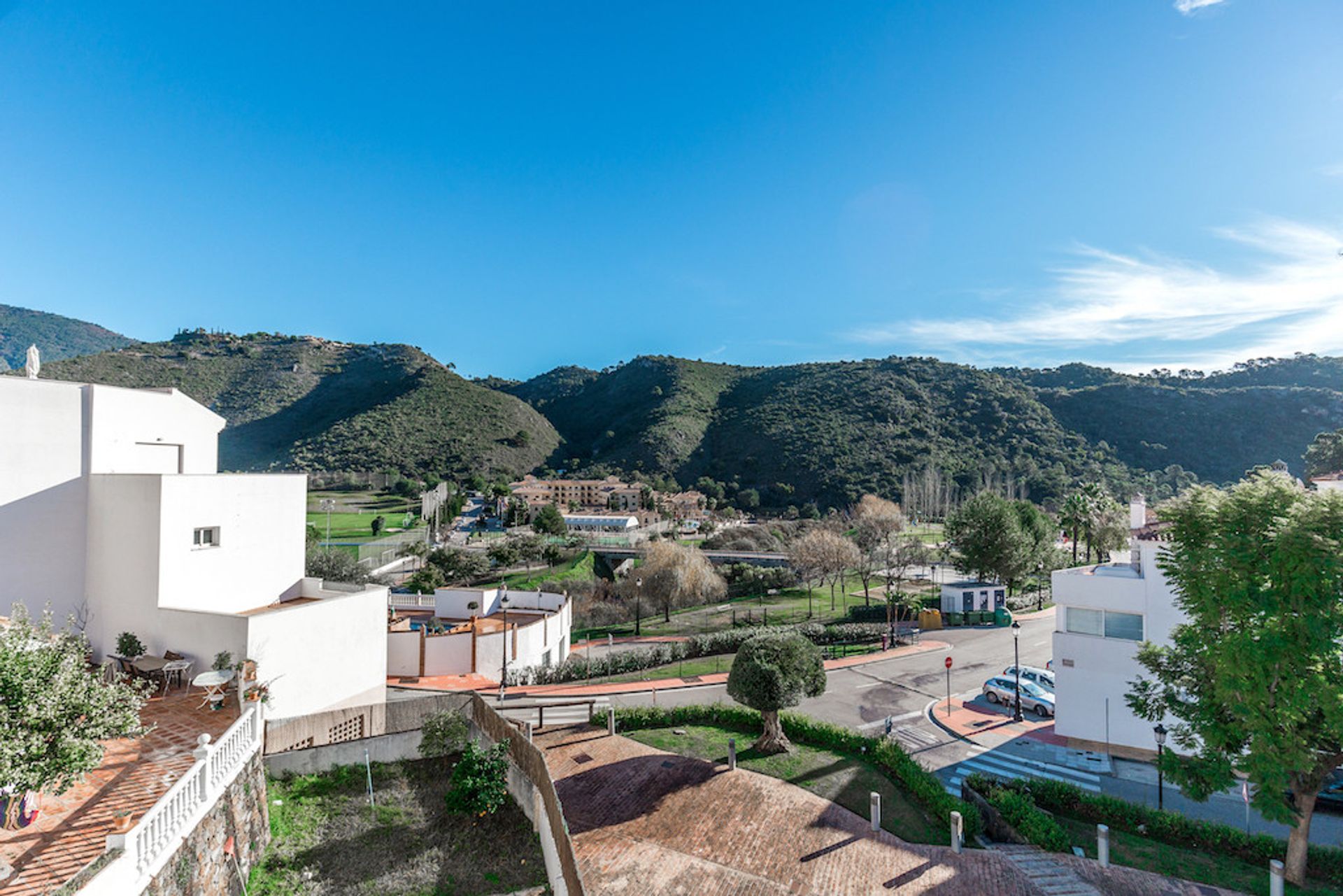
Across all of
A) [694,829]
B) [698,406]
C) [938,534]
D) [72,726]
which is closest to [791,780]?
[694,829]

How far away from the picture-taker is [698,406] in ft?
375

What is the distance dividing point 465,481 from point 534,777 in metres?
77.8

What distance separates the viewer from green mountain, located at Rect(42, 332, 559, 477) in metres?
80.6

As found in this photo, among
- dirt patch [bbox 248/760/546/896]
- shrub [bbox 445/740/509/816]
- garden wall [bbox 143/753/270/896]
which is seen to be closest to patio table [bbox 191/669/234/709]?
garden wall [bbox 143/753/270/896]

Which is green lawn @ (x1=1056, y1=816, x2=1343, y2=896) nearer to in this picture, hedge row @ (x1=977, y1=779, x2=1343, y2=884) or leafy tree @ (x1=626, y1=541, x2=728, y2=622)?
hedge row @ (x1=977, y1=779, x2=1343, y2=884)

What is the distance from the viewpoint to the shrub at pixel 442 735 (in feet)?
43.2

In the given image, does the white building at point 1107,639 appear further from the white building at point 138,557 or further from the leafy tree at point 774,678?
the white building at point 138,557

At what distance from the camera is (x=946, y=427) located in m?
92.4

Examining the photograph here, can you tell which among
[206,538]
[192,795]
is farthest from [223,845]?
[206,538]

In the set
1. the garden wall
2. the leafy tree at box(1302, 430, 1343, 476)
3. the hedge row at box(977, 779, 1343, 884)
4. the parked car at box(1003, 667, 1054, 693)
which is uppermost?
the leafy tree at box(1302, 430, 1343, 476)

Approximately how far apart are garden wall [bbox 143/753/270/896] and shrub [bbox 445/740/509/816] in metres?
3.00

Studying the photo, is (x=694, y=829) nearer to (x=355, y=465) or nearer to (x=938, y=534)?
(x=938, y=534)

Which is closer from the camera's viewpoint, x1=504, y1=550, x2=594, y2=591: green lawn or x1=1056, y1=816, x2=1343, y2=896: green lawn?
x1=1056, y1=816, x2=1343, y2=896: green lawn

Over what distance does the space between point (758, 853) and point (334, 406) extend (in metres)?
101
